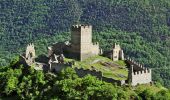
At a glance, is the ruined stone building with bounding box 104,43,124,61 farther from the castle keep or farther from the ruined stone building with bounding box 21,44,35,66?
the ruined stone building with bounding box 21,44,35,66

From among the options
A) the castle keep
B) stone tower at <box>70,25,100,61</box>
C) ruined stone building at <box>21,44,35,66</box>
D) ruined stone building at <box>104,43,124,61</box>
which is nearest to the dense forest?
ruined stone building at <box>21,44,35,66</box>

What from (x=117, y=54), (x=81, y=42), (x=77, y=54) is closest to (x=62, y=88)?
(x=77, y=54)

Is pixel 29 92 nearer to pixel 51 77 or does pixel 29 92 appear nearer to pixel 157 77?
pixel 51 77

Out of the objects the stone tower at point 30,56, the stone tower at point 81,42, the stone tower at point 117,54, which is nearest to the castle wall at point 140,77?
the stone tower at point 117,54

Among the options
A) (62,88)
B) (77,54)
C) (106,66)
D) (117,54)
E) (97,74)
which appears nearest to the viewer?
(62,88)

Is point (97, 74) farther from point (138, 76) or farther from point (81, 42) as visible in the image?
point (81, 42)

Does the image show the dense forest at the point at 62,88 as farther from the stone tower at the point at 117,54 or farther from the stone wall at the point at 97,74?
the stone tower at the point at 117,54

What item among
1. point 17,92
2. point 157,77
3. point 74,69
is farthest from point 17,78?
point 157,77
